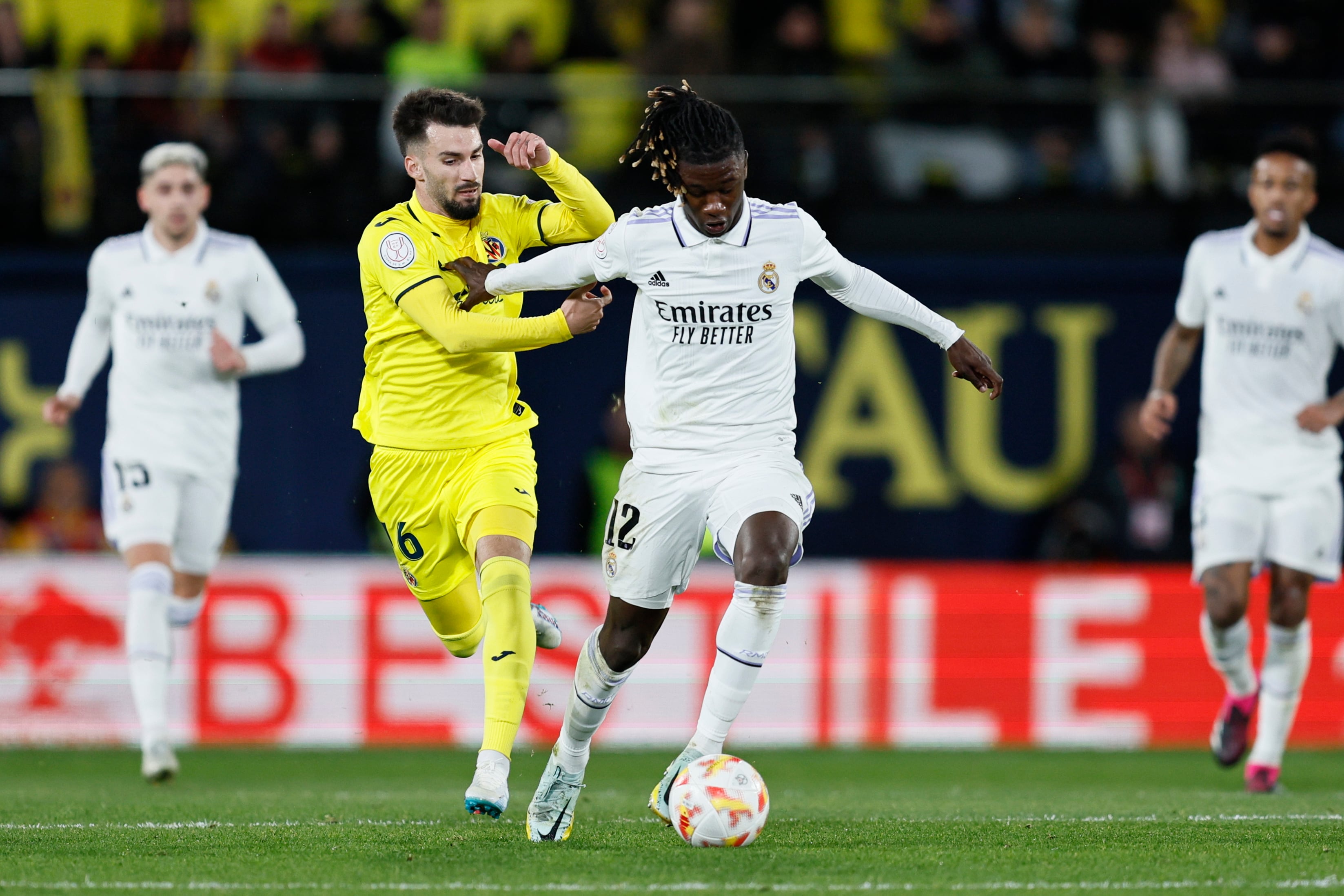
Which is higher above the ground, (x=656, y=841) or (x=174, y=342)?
(x=174, y=342)

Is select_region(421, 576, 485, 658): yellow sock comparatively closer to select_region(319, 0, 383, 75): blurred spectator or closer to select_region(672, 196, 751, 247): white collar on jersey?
select_region(672, 196, 751, 247): white collar on jersey

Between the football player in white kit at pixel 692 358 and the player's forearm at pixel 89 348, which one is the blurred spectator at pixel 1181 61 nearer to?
the player's forearm at pixel 89 348

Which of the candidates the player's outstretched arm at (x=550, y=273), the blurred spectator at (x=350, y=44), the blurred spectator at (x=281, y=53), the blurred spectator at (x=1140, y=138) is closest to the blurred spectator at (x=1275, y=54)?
the blurred spectator at (x=1140, y=138)

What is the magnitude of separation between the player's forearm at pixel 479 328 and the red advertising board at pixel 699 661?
468 centimetres

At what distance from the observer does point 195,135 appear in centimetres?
1189

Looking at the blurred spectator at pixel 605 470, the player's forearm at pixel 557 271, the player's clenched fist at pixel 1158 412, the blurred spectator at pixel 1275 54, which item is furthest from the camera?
the blurred spectator at pixel 1275 54

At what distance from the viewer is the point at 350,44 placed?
40.0 ft

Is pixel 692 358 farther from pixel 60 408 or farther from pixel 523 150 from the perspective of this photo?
pixel 60 408

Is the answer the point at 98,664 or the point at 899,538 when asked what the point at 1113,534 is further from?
the point at 98,664

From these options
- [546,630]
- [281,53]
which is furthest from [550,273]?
[281,53]

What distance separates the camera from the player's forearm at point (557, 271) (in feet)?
19.6

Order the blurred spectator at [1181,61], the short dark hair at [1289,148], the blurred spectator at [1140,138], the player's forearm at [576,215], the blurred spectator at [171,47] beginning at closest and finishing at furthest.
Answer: the player's forearm at [576,215]
the short dark hair at [1289,148]
the blurred spectator at [171,47]
the blurred spectator at [1140,138]
the blurred spectator at [1181,61]

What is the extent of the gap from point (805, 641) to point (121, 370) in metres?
4.44

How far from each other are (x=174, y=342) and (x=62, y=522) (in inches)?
136
